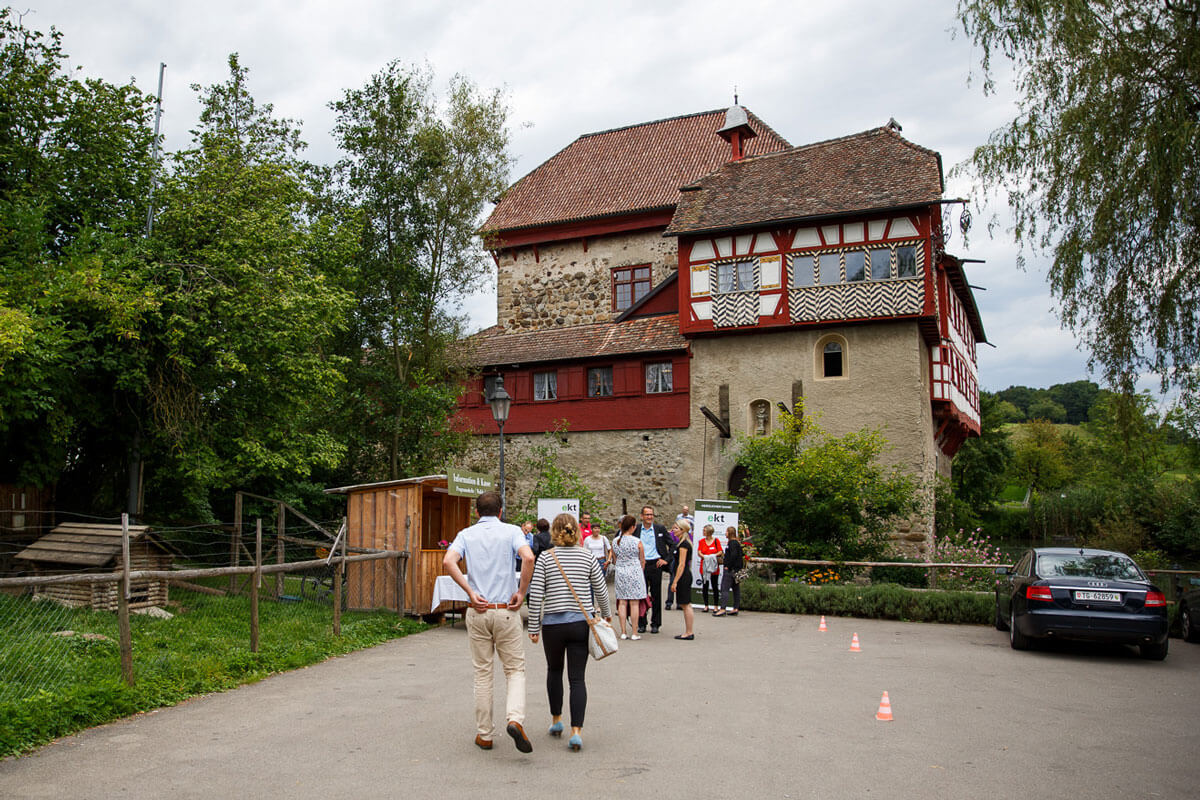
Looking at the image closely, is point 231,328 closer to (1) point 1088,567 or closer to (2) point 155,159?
(2) point 155,159

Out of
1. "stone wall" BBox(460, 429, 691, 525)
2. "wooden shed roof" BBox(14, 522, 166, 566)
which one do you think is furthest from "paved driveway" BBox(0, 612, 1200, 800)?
"stone wall" BBox(460, 429, 691, 525)

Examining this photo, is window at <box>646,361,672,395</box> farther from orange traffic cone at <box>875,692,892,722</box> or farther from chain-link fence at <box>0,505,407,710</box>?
orange traffic cone at <box>875,692,892,722</box>

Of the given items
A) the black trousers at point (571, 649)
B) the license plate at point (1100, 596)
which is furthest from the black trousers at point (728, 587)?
the black trousers at point (571, 649)

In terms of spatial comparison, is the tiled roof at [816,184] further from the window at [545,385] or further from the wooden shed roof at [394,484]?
the wooden shed roof at [394,484]

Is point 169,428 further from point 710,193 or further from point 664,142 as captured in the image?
point 664,142

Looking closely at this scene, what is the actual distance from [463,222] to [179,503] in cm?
1088

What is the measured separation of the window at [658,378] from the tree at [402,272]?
6987 millimetres

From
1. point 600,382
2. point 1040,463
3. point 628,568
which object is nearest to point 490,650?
point 628,568

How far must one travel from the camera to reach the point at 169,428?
16.7 m

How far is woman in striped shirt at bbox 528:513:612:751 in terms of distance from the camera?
694 centimetres

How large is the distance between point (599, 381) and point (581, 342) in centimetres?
159

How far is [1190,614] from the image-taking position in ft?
46.8

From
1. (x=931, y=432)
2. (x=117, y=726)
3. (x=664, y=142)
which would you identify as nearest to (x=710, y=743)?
(x=117, y=726)

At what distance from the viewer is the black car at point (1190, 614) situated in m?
14.0
